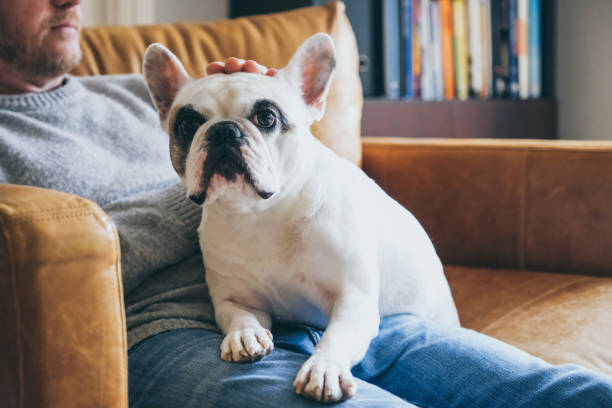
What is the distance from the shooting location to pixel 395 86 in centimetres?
220

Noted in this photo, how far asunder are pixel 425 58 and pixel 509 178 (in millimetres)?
930

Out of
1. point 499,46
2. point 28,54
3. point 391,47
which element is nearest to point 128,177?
point 28,54

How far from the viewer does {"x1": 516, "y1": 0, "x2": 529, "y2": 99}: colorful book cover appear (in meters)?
2.29

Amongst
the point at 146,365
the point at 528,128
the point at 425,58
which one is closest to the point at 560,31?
the point at 528,128

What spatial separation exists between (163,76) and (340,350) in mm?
518

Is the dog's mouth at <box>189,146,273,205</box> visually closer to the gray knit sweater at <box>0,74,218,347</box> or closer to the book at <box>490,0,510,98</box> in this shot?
the gray knit sweater at <box>0,74,218,347</box>

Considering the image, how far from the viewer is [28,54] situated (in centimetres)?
117

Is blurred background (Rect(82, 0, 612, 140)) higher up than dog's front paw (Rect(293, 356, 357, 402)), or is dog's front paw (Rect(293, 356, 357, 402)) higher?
blurred background (Rect(82, 0, 612, 140))

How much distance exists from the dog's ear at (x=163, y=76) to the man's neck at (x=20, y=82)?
12.6 inches

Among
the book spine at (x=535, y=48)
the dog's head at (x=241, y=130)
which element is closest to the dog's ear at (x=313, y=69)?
the dog's head at (x=241, y=130)

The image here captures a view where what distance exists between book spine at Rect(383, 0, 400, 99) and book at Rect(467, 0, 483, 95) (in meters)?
0.29

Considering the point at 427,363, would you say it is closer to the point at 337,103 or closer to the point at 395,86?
→ the point at 337,103

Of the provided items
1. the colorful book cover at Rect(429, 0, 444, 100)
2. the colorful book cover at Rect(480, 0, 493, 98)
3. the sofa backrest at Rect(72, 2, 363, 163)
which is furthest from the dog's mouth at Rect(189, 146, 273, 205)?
the colorful book cover at Rect(480, 0, 493, 98)

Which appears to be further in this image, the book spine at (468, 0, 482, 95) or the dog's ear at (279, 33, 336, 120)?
the book spine at (468, 0, 482, 95)
